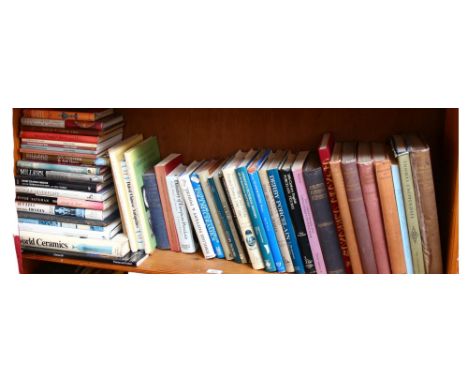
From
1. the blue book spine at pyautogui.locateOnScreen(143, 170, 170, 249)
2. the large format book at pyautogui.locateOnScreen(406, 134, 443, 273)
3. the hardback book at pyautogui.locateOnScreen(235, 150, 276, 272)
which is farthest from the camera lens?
the blue book spine at pyautogui.locateOnScreen(143, 170, 170, 249)

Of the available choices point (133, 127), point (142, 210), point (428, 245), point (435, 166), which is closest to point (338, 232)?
point (428, 245)

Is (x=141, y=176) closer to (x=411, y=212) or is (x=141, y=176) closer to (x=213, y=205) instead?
(x=213, y=205)

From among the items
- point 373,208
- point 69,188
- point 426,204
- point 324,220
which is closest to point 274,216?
point 324,220

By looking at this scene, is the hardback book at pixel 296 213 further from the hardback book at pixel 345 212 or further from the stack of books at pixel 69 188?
the stack of books at pixel 69 188

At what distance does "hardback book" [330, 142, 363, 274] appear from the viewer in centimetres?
116

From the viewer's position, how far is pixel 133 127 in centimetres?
149

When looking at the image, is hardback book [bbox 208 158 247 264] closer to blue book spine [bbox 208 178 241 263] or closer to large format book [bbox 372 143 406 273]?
blue book spine [bbox 208 178 241 263]

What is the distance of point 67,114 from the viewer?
1.33 meters

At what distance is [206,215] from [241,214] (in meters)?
0.11

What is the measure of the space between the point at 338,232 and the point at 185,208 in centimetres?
40

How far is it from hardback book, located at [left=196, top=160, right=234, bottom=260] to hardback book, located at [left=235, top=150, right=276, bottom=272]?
0.09m

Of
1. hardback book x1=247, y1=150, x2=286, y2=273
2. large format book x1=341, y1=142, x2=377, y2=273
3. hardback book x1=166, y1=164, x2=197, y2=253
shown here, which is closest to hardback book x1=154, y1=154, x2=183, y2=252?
hardback book x1=166, y1=164, x2=197, y2=253

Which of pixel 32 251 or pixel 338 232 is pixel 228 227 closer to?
pixel 338 232

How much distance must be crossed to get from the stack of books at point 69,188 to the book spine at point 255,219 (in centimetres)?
33
